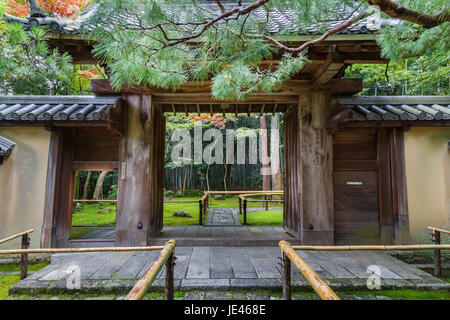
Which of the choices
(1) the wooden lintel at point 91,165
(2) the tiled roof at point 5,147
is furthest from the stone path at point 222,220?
(2) the tiled roof at point 5,147

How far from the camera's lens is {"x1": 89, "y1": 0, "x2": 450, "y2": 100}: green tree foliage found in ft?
6.43

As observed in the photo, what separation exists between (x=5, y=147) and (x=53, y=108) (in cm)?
97

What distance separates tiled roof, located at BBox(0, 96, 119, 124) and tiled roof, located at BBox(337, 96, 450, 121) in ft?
12.4

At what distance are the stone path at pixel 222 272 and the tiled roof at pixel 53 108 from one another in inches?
75.9

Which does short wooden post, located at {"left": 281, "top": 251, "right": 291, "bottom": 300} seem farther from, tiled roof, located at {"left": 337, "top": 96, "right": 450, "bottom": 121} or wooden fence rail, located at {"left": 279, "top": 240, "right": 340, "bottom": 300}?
tiled roof, located at {"left": 337, "top": 96, "right": 450, "bottom": 121}

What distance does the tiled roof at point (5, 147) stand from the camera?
3829mm

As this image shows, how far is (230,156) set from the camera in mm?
17609

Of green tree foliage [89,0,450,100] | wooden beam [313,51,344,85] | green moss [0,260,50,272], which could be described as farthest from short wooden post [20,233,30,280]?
wooden beam [313,51,344,85]

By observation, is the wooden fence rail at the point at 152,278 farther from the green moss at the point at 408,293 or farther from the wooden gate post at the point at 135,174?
the wooden gate post at the point at 135,174

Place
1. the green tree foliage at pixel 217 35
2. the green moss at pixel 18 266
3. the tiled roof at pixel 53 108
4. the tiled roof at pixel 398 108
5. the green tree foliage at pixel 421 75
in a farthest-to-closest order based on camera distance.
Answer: the green tree foliage at pixel 421 75, the tiled roof at pixel 398 108, the green moss at pixel 18 266, the tiled roof at pixel 53 108, the green tree foliage at pixel 217 35

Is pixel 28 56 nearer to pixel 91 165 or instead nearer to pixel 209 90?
pixel 91 165

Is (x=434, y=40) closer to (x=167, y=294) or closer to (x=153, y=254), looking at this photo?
(x=167, y=294)

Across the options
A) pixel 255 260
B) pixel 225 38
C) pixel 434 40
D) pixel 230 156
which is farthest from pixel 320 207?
pixel 230 156
